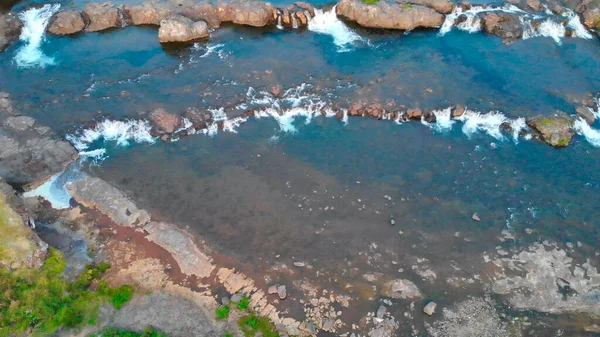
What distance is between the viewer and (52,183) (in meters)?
32.2

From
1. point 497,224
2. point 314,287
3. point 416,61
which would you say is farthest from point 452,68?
point 314,287

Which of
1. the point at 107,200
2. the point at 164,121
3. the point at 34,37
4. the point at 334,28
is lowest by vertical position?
the point at 107,200

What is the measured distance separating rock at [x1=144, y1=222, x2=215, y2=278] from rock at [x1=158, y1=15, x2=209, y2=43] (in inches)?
846

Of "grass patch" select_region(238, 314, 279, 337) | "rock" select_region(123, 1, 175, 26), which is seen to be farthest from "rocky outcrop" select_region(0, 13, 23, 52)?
"grass patch" select_region(238, 314, 279, 337)

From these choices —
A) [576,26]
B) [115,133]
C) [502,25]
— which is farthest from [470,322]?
[576,26]

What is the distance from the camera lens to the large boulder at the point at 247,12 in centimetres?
4566

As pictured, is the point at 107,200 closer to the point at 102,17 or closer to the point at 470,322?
the point at 102,17

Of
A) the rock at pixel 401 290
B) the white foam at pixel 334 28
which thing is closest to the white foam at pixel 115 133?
the white foam at pixel 334 28

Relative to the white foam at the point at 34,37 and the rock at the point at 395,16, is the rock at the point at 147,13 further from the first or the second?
the rock at the point at 395,16

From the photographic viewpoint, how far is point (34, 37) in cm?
4453

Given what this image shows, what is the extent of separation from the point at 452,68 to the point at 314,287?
81.9 ft

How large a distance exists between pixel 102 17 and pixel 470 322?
139 feet

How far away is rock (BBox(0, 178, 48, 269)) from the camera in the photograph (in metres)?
25.9

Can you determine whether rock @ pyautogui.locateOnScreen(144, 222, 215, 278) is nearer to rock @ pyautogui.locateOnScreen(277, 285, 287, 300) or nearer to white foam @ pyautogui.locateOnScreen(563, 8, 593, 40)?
rock @ pyautogui.locateOnScreen(277, 285, 287, 300)
